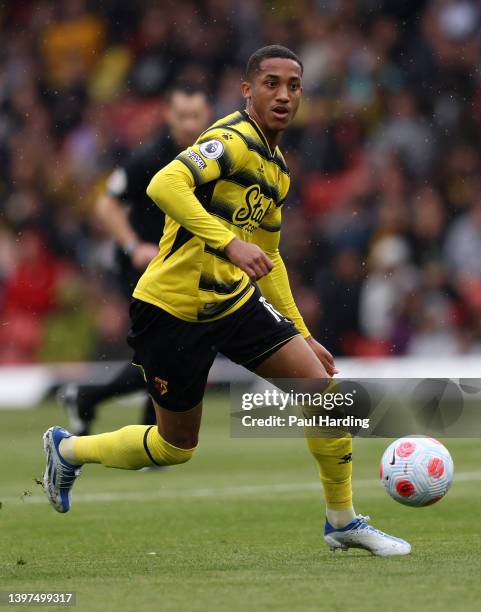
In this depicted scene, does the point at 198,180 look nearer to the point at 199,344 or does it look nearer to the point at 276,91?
the point at 276,91

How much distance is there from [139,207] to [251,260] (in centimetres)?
419

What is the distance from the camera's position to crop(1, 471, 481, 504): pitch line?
8.74m

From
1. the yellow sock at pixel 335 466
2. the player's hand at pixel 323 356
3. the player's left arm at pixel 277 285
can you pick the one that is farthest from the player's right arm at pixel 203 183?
the yellow sock at pixel 335 466

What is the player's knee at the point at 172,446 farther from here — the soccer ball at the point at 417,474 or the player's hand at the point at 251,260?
the player's hand at the point at 251,260

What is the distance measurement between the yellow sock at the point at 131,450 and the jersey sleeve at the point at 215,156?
1.20 m

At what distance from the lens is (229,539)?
6.87 metres

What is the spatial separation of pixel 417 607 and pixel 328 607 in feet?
0.96

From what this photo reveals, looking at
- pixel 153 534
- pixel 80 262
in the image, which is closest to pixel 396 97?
pixel 80 262

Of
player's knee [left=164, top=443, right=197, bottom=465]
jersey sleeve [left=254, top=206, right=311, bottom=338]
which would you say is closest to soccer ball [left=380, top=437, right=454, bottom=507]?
jersey sleeve [left=254, top=206, right=311, bottom=338]

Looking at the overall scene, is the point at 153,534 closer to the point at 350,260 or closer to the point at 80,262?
the point at 350,260

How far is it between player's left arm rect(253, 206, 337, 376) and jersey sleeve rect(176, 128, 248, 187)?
0.50 metres

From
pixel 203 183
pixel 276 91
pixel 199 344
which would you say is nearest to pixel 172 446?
pixel 199 344

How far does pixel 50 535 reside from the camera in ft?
23.6

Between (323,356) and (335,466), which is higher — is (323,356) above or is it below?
above
